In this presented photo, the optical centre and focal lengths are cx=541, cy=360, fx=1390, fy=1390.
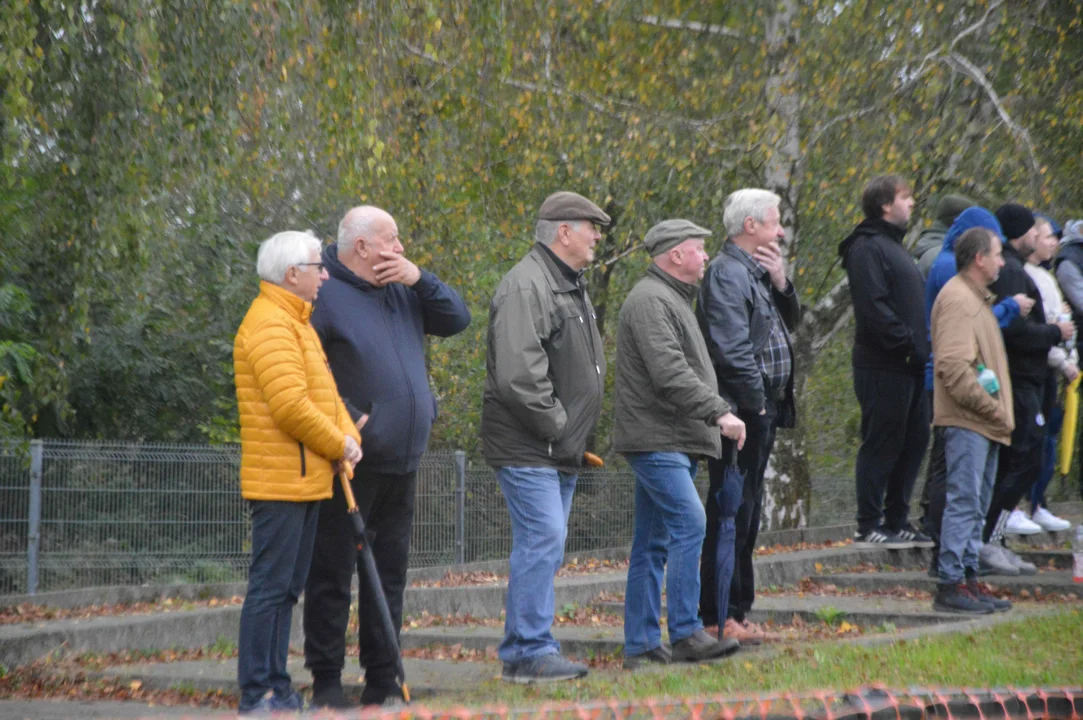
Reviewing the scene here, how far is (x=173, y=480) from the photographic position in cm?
1110

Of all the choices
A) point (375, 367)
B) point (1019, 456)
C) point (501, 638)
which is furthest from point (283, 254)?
point (1019, 456)

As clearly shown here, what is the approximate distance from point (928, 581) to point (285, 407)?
488 cm

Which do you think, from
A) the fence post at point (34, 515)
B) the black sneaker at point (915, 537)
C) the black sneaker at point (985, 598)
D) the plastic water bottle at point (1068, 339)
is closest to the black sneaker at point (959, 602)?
the black sneaker at point (985, 598)

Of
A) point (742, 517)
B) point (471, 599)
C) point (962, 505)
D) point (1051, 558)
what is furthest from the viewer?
point (1051, 558)

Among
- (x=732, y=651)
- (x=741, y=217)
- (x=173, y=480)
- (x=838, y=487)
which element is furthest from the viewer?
(x=838, y=487)

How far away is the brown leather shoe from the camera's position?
6766 mm

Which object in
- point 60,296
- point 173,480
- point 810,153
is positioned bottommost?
point 173,480

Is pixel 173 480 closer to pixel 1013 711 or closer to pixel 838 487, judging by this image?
pixel 1013 711

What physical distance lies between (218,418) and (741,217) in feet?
26.2

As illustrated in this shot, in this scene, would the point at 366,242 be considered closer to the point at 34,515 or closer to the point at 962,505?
the point at 962,505

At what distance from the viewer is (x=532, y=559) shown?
6.11 meters

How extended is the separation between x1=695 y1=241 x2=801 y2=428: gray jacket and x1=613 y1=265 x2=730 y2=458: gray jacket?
0.53ft

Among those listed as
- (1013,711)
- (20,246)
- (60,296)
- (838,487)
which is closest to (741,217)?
(1013,711)

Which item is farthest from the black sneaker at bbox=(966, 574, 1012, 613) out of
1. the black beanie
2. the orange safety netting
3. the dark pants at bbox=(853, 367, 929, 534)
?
the black beanie
